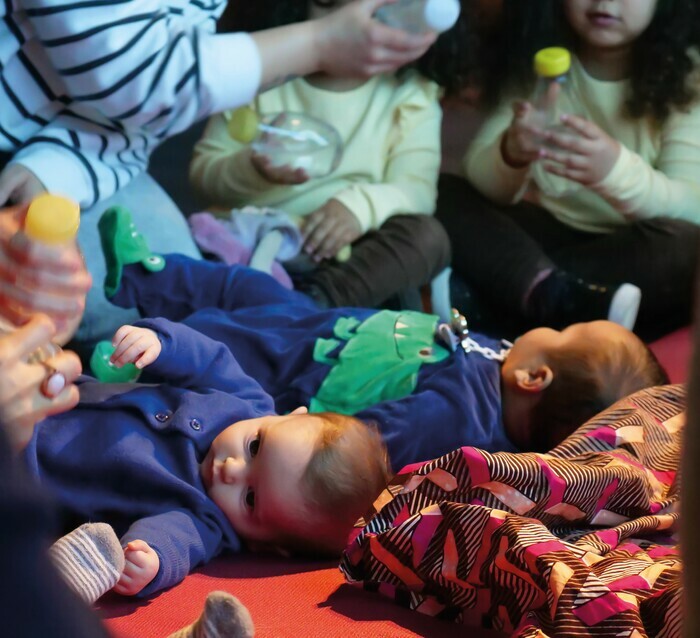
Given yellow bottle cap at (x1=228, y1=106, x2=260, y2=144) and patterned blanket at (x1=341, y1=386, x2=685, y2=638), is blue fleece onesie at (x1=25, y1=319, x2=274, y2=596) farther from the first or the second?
yellow bottle cap at (x1=228, y1=106, x2=260, y2=144)

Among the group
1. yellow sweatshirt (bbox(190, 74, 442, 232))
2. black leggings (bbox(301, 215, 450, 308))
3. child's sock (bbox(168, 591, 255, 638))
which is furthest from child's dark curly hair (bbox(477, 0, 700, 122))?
child's sock (bbox(168, 591, 255, 638))

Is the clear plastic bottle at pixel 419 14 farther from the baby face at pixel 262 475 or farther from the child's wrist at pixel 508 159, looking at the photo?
the baby face at pixel 262 475

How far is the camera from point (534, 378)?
3.37 feet

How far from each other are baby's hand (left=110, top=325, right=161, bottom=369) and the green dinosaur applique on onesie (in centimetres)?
22

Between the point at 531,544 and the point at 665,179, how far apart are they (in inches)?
36.7

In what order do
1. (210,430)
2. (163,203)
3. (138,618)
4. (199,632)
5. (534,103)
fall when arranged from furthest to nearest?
(534,103) < (163,203) < (210,430) < (138,618) < (199,632)

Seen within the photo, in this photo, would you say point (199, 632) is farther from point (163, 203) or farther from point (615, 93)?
point (615, 93)

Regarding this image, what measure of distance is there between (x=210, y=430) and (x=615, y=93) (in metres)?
0.92

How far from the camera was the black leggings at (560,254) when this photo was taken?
1.35m

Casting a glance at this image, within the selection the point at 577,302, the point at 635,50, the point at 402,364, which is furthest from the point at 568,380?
the point at 635,50

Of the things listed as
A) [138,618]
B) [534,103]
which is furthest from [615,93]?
[138,618]

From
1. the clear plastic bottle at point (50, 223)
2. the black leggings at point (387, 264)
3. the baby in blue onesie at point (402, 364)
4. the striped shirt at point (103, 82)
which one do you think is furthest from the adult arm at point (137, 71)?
the clear plastic bottle at point (50, 223)

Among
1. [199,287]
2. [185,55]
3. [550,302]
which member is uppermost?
[185,55]

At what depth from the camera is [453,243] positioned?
1448 millimetres
